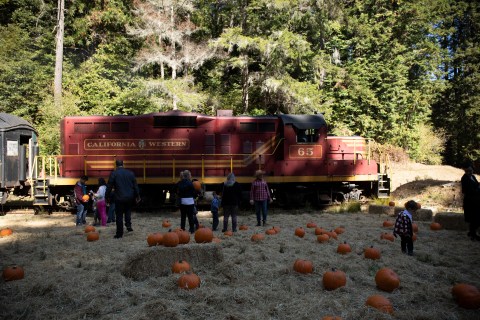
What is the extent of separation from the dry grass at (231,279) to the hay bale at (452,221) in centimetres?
113

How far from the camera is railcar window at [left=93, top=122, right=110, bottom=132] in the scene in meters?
13.7

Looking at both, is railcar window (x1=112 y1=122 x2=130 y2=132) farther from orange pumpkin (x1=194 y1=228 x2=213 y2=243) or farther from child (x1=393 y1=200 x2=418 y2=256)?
child (x1=393 y1=200 x2=418 y2=256)

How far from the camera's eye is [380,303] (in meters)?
4.38

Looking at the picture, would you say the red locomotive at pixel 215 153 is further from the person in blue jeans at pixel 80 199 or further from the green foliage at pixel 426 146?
the green foliage at pixel 426 146

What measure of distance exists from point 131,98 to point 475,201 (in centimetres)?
1900

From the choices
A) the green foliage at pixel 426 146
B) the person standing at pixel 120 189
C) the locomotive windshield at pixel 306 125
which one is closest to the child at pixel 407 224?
the person standing at pixel 120 189

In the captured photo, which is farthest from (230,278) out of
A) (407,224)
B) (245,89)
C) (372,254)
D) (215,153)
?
(245,89)

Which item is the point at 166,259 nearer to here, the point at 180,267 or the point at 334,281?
the point at 180,267

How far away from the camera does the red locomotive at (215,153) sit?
13.5 meters

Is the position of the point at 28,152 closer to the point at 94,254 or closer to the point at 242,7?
the point at 94,254

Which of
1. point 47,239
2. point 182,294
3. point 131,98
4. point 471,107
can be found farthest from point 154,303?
point 471,107

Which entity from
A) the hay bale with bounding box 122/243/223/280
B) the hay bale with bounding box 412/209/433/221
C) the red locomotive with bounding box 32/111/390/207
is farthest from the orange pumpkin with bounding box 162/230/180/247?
the hay bale with bounding box 412/209/433/221

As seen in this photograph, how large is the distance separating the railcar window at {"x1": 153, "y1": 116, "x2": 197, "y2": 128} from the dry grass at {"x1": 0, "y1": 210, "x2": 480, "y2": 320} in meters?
6.09

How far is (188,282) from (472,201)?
6.78 meters
